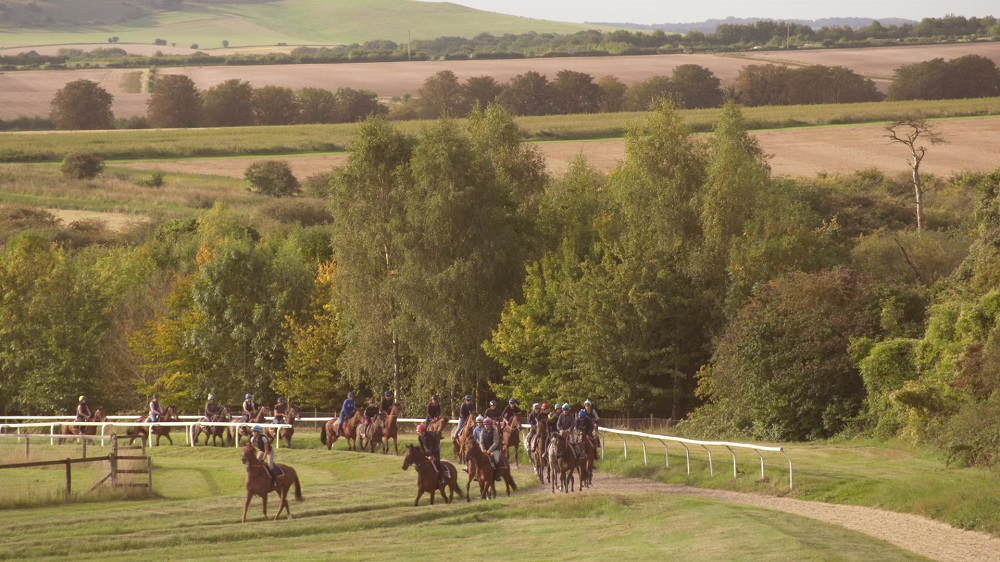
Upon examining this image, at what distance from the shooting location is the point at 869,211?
7425 centimetres

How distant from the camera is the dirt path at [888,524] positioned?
2209cm

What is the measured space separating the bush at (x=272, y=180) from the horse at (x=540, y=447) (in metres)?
71.9

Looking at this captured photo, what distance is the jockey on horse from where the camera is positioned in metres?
30.8

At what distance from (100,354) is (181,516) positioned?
40431 millimetres

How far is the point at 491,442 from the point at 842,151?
66.3 m

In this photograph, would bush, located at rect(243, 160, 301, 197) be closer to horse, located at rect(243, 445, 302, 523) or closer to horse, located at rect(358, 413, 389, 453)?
horse, located at rect(358, 413, 389, 453)

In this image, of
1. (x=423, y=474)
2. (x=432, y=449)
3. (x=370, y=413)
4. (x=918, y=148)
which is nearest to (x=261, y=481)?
(x=423, y=474)

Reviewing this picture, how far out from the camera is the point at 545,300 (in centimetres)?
5366

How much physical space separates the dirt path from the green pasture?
28.0 inches

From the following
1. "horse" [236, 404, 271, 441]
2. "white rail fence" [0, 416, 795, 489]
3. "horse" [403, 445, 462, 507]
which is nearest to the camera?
"horse" [403, 445, 462, 507]

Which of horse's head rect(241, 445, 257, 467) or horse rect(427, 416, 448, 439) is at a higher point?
horse's head rect(241, 445, 257, 467)

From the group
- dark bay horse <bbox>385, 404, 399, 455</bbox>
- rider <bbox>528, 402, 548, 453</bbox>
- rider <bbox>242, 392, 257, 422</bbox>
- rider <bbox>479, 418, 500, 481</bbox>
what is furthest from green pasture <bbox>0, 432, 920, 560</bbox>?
rider <bbox>242, 392, 257, 422</bbox>

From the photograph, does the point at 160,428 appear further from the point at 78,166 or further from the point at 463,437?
the point at 78,166

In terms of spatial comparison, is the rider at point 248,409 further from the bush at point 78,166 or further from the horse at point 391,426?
the bush at point 78,166
